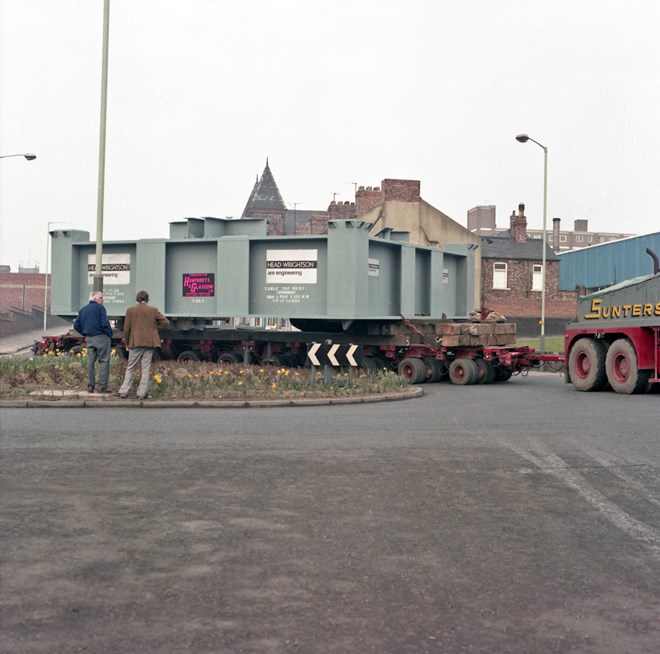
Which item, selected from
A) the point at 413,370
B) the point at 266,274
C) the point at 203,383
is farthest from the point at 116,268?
the point at 203,383

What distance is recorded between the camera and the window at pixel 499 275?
175 feet

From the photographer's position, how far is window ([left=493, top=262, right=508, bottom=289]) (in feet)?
175

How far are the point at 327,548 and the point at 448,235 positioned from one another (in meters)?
42.1

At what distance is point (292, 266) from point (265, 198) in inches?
2769

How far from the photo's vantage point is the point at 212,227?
68.7 feet

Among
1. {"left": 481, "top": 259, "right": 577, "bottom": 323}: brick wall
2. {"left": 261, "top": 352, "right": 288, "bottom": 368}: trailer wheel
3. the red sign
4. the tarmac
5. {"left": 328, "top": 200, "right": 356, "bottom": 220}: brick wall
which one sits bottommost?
the tarmac

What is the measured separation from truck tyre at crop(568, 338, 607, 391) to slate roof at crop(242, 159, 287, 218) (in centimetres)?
6944

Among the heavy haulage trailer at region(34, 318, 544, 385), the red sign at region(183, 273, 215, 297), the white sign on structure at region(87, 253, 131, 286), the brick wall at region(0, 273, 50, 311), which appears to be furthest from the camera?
the brick wall at region(0, 273, 50, 311)

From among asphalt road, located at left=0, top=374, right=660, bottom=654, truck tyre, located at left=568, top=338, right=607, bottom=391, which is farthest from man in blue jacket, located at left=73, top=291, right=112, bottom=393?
truck tyre, located at left=568, top=338, right=607, bottom=391

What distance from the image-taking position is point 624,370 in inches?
657

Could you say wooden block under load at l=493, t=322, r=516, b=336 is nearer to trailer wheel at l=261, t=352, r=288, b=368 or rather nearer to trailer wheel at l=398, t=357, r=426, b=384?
trailer wheel at l=398, t=357, r=426, b=384

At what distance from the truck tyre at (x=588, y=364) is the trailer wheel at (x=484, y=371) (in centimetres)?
177

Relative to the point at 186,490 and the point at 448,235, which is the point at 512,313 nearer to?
the point at 448,235

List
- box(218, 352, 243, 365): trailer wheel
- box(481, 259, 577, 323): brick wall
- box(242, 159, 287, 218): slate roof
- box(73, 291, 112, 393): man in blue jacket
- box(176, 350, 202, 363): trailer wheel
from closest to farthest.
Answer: box(73, 291, 112, 393): man in blue jacket, box(218, 352, 243, 365): trailer wheel, box(176, 350, 202, 363): trailer wheel, box(481, 259, 577, 323): brick wall, box(242, 159, 287, 218): slate roof
